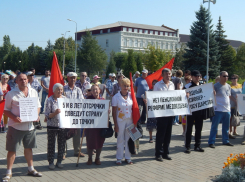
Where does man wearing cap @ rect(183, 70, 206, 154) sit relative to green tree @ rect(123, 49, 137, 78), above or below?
below

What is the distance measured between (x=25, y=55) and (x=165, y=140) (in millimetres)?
91091

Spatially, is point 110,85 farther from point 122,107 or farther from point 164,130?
point 122,107

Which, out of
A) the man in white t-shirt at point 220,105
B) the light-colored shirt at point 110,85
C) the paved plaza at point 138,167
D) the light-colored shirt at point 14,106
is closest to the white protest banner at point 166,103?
the paved plaza at point 138,167

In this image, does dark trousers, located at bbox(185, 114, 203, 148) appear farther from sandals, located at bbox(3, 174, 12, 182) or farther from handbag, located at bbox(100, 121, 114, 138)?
sandals, located at bbox(3, 174, 12, 182)

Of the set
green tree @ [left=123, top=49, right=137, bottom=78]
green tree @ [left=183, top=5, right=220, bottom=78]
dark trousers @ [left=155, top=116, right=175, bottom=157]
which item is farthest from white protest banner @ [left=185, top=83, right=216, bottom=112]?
green tree @ [left=123, top=49, right=137, bottom=78]

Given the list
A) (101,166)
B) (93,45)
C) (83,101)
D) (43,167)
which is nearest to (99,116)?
(83,101)

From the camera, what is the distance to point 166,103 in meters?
7.23

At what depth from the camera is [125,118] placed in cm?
666

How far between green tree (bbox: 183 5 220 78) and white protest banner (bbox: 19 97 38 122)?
138ft

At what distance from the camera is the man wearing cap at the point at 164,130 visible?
7.16 metres

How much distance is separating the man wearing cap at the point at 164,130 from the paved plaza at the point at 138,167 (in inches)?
9.7

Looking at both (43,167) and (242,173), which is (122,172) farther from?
(242,173)

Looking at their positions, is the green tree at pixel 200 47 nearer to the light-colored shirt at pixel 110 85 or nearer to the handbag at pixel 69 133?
the light-colored shirt at pixel 110 85

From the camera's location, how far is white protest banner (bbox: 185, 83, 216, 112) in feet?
25.9
